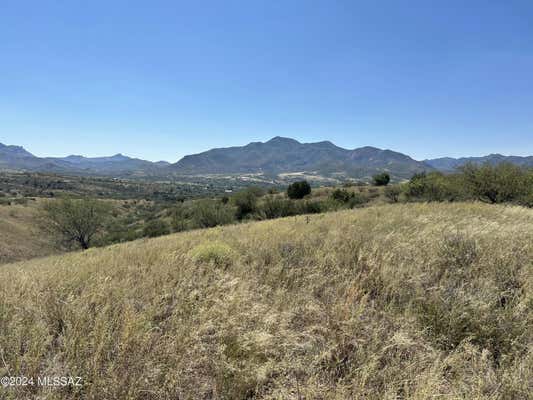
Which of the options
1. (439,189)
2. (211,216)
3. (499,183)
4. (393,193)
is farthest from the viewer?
(393,193)

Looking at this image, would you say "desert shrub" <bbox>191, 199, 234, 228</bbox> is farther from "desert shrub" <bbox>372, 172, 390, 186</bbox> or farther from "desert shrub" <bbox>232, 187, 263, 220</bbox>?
"desert shrub" <bbox>372, 172, 390, 186</bbox>

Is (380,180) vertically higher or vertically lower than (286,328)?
higher

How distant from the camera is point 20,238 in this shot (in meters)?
41.7

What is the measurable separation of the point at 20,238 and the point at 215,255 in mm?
51078

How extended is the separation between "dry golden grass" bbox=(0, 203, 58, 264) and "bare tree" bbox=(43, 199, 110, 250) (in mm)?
3838

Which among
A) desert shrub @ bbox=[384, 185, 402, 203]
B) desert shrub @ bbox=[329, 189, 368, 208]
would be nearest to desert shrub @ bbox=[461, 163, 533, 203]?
desert shrub @ bbox=[329, 189, 368, 208]

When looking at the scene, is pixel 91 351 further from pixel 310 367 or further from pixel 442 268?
pixel 442 268

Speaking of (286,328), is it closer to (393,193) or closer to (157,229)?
(157,229)

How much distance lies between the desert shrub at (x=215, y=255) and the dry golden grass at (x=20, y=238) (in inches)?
1561

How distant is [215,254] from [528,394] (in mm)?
4317

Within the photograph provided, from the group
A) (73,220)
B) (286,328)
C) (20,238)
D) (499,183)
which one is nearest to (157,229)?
(73,220)

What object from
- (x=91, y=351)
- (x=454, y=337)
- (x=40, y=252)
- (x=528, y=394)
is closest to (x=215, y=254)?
(x=91, y=351)

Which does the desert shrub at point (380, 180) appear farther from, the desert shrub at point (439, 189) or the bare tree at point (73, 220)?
the bare tree at point (73, 220)

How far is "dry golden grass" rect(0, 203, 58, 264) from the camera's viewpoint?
3588cm
